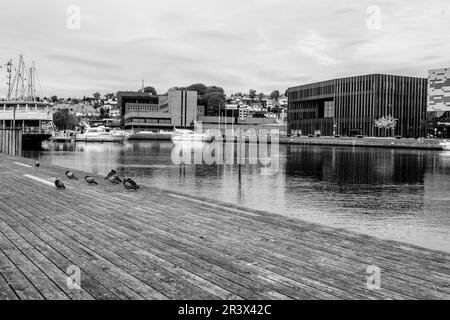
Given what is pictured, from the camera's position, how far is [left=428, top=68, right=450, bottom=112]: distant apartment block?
6156 inches

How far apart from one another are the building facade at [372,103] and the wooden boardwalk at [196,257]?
6024 inches

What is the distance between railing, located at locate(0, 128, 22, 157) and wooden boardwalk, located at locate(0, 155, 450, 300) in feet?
123

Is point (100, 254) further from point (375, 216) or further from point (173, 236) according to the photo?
point (375, 216)

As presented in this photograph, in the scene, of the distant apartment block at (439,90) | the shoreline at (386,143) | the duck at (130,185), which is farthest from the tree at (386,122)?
the duck at (130,185)

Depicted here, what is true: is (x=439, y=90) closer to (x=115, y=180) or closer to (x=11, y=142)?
(x=11, y=142)

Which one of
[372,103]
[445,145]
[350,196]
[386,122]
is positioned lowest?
[350,196]

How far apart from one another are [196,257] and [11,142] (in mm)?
44771

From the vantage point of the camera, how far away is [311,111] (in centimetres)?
18900

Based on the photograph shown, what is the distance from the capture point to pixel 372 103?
158125 millimetres

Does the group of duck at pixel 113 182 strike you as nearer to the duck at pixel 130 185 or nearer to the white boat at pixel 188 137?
the duck at pixel 130 185

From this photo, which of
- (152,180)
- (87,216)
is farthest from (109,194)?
(152,180)

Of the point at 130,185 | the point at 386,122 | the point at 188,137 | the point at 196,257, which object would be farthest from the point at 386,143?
the point at 196,257

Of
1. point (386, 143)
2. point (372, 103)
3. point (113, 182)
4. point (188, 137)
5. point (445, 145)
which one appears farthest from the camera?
point (188, 137)
